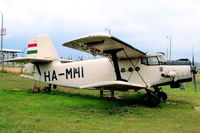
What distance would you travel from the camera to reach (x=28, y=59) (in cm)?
1617

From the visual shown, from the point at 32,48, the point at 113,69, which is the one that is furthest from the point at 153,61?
the point at 32,48

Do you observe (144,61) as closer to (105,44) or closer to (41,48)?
(105,44)

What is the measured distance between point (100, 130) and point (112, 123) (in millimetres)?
1225

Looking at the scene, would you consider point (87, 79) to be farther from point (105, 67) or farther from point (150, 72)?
point (150, 72)

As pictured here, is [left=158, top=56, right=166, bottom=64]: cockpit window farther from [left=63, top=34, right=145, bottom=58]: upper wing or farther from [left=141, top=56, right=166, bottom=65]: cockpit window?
[left=63, top=34, right=145, bottom=58]: upper wing

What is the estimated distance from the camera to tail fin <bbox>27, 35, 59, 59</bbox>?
57.8 ft

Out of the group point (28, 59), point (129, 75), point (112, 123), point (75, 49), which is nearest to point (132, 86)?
point (129, 75)

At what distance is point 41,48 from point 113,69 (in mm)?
5971

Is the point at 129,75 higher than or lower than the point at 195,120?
higher

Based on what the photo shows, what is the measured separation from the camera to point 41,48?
694 inches

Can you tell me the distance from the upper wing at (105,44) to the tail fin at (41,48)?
5.00 meters

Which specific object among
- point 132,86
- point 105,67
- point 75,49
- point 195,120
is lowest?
point 195,120

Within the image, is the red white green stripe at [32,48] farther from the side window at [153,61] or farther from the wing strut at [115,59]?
the side window at [153,61]

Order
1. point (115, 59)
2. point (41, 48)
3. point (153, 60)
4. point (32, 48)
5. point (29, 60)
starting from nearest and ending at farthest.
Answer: point (115, 59) → point (153, 60) → point (29, 60) → point (41, 48) → point (32, 48)
